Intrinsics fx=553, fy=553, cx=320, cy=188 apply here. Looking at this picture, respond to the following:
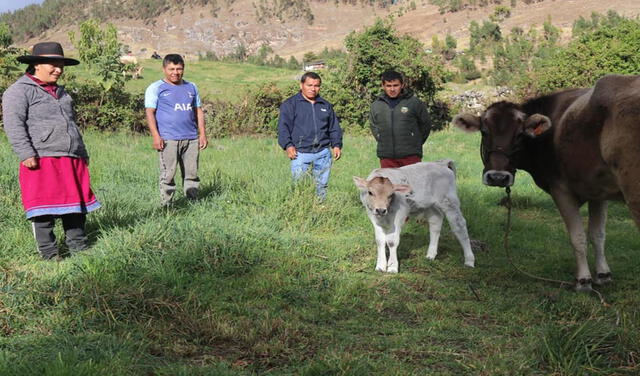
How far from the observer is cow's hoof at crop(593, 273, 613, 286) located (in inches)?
206

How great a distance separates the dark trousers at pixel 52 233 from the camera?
5.15 metres

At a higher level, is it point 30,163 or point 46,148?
point 46,148

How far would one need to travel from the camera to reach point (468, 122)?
5.22m

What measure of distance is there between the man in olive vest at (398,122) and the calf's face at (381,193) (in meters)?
A: 1.84

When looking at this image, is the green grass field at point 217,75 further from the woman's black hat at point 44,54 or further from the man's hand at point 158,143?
the woman's black hat at point 44,54

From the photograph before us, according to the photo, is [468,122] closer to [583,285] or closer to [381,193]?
[381,193]

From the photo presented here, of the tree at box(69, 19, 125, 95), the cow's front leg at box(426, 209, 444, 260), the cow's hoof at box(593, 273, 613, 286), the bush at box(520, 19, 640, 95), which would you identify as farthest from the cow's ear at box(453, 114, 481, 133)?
the bush at box(520, 19, 640, 95)

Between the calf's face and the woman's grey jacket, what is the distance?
2856 millimetres

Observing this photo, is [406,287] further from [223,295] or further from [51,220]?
[51,220]

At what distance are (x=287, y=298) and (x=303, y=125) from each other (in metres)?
3.14

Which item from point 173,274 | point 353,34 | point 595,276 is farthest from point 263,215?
point 353,34

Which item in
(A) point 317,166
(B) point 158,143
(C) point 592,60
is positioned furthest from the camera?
(C) point 592,60

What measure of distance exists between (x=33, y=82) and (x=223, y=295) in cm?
270

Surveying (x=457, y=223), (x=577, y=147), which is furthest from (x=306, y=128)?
(x=577, y=147)
